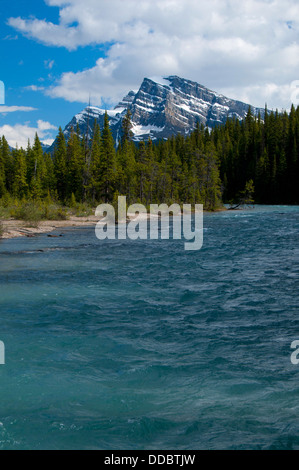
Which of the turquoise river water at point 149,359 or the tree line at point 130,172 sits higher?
the tree line at point 130,172

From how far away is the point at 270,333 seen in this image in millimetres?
8531

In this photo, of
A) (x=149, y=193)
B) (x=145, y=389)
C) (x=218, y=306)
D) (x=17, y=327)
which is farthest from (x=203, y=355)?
(x=149, y=193)

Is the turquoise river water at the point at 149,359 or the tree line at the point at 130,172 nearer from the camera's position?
the turquoise river water at the point at 149,359

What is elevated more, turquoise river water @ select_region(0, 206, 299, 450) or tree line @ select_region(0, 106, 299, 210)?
tree line @ select_region(0, 106, 299, 210)

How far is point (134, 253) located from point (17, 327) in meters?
11.4

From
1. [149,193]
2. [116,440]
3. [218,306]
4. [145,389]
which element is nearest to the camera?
[116,440]

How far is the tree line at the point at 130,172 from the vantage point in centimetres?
5747

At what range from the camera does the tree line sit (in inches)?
2263

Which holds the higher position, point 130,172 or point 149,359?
point 130,172

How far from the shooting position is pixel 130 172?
60.4 metres

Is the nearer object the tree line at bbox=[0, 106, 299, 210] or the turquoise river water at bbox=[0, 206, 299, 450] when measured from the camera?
the turquoise river water at bbox=[0, 206, 299, 450]

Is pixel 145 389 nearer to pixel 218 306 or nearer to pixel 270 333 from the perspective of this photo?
pixel 270 333

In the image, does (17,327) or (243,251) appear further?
(243,251)

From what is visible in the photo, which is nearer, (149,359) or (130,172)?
(149,359)
